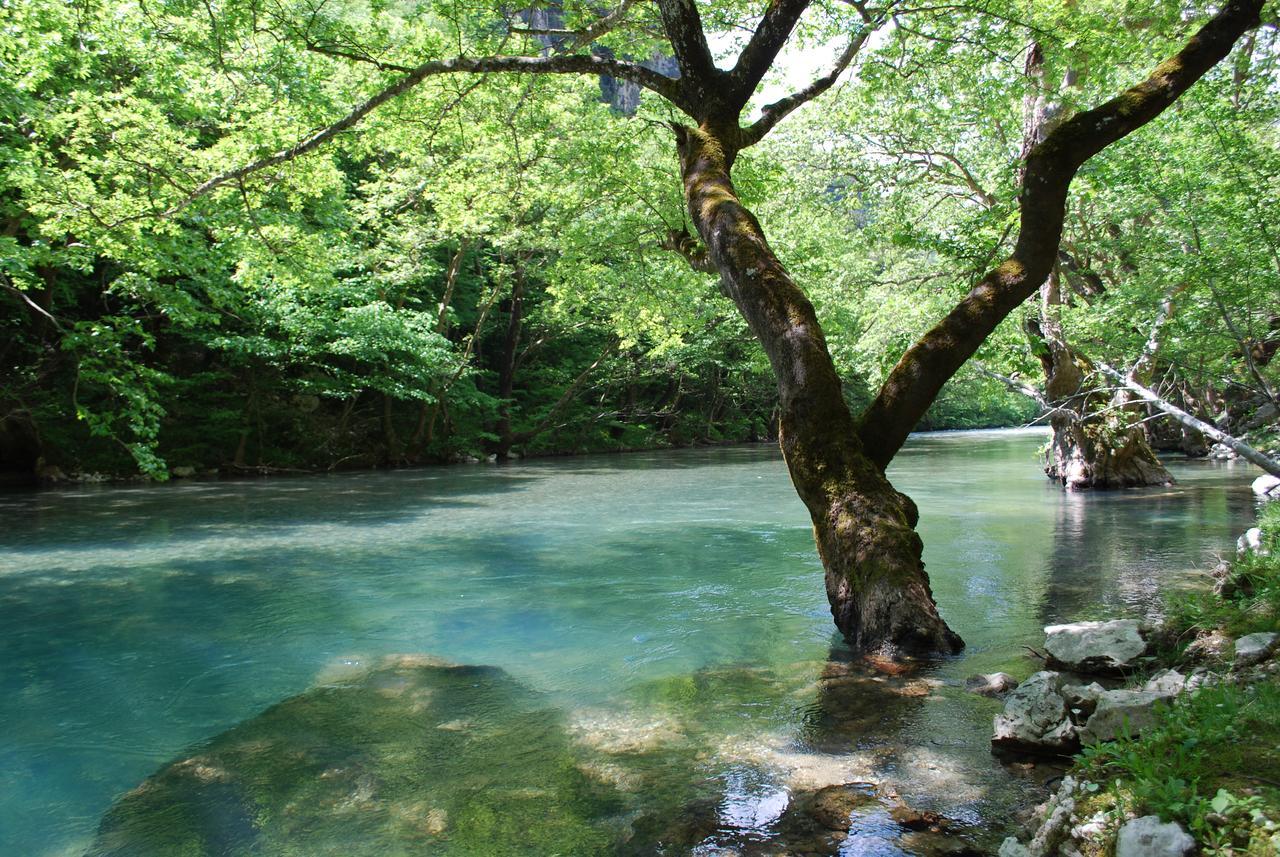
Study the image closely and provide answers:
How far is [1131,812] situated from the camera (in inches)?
98.8

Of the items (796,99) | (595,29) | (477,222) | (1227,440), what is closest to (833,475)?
(796,99)

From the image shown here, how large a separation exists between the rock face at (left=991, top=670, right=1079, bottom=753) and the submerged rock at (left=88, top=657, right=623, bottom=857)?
2043mm

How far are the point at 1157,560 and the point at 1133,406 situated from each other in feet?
31.6

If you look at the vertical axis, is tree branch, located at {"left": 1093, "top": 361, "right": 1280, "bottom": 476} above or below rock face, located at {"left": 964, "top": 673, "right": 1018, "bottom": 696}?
above

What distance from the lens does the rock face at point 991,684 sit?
489cm

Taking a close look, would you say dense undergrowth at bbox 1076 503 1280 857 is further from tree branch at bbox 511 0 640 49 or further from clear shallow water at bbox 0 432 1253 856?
tree branch at bbox 511 0 640 49

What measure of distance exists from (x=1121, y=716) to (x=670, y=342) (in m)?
20.9

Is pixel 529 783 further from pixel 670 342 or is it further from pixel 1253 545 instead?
pixel 670 342

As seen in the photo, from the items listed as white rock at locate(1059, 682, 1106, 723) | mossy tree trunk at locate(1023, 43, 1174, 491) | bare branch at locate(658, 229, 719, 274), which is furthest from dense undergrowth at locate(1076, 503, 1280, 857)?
mossy tree trunk at locate(1023, 43, 1174, 491)

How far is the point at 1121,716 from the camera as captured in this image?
344 cm

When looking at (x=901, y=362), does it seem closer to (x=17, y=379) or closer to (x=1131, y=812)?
(x=1131, y=812)

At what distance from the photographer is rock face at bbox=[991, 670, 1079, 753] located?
12.6 ft

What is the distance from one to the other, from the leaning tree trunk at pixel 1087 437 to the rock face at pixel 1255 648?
12.7m

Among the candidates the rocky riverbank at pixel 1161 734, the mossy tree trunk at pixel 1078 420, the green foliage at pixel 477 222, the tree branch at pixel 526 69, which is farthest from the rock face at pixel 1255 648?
the mossy tree trunk at pixel 1078 420
